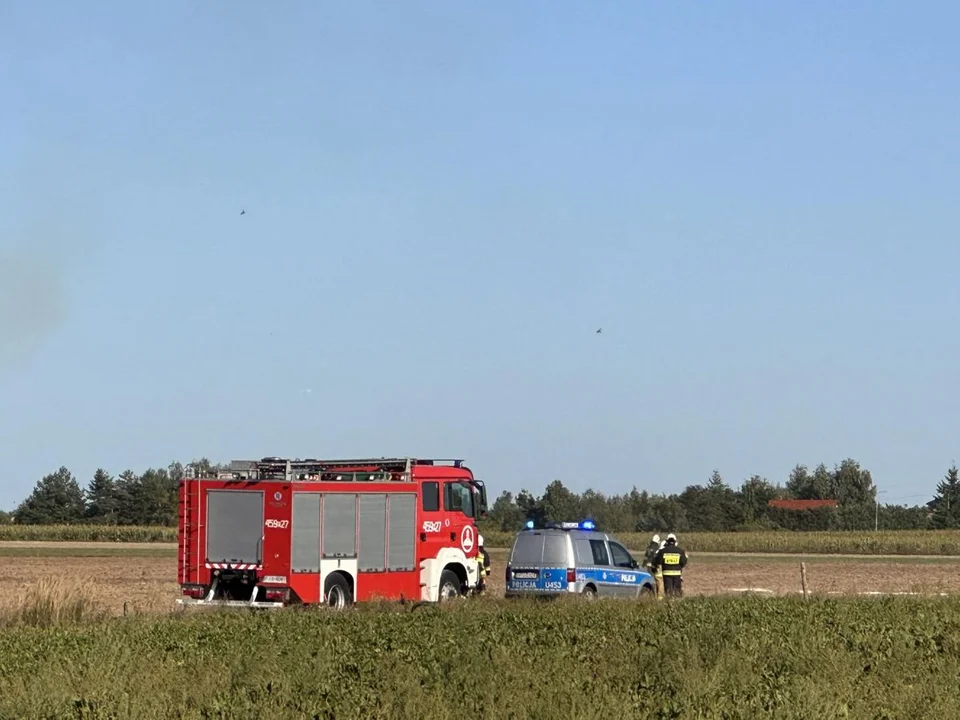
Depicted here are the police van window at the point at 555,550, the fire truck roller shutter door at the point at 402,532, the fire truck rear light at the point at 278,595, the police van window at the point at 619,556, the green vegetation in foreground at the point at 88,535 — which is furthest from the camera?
the green vegetation in foreground at the point at 88,535

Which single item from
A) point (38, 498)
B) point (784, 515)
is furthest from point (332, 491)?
point (38, 498)

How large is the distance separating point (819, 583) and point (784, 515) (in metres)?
82.7

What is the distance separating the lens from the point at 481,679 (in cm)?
1285

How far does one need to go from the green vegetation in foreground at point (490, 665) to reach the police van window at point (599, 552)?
420 inches

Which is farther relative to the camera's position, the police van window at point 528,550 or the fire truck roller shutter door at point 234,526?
the police van window at point 528,550

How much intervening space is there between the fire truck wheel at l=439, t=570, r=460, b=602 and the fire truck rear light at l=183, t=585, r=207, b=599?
504cm


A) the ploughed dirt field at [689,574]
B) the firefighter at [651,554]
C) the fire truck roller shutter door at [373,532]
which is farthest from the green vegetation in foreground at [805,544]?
the fire truck roller shutter door at [373,532]

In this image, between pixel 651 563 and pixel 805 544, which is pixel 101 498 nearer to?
pixel 805 544

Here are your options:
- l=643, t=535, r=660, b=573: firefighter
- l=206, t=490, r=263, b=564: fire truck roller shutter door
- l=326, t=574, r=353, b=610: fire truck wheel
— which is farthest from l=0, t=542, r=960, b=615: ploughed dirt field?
l=326, t=574, r=353, b=610: fire truck wheel

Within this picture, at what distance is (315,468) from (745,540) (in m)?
60.5

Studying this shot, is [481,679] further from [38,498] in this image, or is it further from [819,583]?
[38,498]

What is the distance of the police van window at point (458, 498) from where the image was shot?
30.7 meters

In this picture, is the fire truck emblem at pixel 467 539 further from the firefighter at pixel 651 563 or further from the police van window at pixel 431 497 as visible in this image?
the firefighter at pixel 651 563

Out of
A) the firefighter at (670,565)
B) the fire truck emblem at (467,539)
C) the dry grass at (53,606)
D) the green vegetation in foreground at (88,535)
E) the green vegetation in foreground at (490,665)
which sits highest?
the green vegetation in foreground at (88,535)
